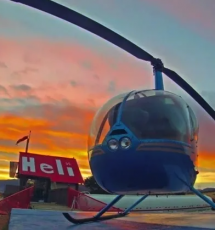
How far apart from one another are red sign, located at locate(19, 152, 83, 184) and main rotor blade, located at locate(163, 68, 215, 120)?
19631 mm

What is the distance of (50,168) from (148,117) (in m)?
21.7

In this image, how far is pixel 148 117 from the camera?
17.3 feet

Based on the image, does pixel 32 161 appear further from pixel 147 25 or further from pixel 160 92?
pixel 160 92

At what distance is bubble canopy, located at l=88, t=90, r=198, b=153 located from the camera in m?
5.18

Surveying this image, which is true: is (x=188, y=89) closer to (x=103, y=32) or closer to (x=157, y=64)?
(x=157, y=64)

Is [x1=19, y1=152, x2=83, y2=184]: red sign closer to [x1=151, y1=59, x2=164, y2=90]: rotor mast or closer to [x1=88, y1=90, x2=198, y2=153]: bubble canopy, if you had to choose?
[x1=151, y1=59, x2=164, y2=90]: rotor mast

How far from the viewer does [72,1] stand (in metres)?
6.35

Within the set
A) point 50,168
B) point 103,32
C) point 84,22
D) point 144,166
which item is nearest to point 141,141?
point 144,166

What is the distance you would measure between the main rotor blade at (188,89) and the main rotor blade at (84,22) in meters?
0.90

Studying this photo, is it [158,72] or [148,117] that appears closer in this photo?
[148,117]

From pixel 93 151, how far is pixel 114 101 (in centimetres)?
87

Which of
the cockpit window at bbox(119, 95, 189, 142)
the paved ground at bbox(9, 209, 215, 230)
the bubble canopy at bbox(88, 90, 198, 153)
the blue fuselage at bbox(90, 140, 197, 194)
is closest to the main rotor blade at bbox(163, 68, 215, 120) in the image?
the bubble canopy at bbox(88, 90, 198, 153)

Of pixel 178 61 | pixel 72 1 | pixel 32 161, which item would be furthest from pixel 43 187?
pixel 72 1

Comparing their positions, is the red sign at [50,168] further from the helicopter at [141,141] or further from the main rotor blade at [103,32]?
the helicopter at [141,141]
